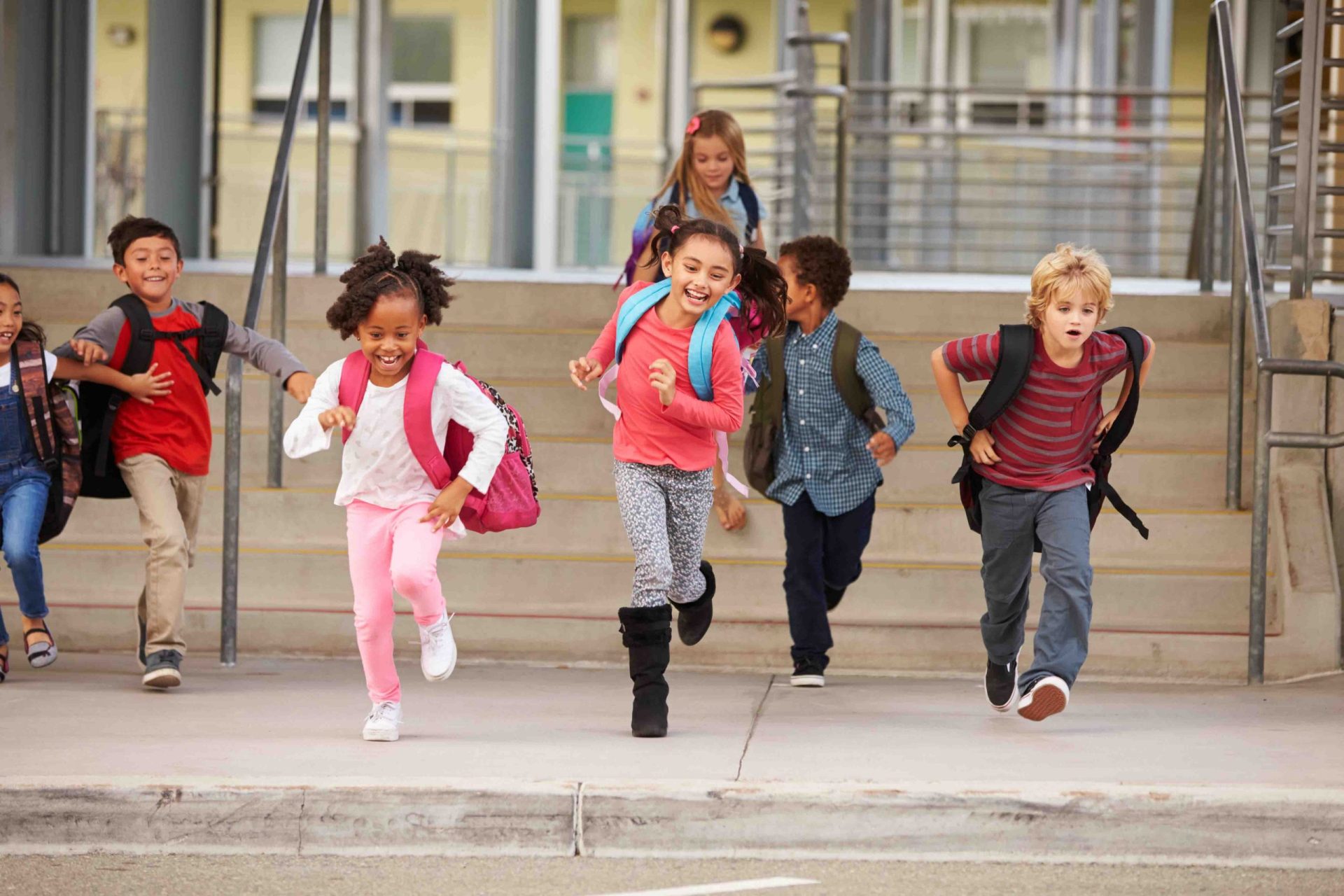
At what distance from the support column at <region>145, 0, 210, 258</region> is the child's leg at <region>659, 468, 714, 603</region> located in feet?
29.8

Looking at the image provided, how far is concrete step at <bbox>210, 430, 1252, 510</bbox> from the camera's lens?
772cm

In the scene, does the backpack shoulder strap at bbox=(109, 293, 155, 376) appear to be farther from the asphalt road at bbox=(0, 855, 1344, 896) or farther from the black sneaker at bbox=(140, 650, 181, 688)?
the asphalt road at bbox=(0, 855, 1344, 896)

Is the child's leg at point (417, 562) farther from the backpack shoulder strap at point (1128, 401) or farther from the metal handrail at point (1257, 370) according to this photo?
the metal handrail at point (1257, 370)

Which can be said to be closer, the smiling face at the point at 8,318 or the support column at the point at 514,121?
the smiling face at the point at 8,318

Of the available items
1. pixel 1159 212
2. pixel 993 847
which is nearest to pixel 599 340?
pixel 993 847

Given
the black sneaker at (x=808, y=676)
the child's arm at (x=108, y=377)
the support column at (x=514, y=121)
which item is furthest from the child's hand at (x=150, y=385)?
the support column at (x=514, y=121)

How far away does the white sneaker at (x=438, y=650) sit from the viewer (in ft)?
17.7

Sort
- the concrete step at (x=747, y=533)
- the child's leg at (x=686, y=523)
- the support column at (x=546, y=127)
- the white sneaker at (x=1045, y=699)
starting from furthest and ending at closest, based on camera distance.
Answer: the support column at (x=546, y=127), the concrete step at (x=747, y=533), the child's leg at (x=686, y=523), the white sneaker at (x=1045, y=699)

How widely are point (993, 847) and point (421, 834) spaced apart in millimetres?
1461

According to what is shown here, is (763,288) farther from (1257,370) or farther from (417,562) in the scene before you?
(1257,370)

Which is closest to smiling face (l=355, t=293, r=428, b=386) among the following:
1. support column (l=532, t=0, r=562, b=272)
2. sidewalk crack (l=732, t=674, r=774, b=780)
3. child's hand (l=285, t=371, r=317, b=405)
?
child's hand (l=285, t=371, r=317, b=405)

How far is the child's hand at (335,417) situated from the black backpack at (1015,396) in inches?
74.5

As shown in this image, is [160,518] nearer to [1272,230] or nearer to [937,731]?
[937,731]

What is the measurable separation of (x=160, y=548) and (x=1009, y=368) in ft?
9.78
